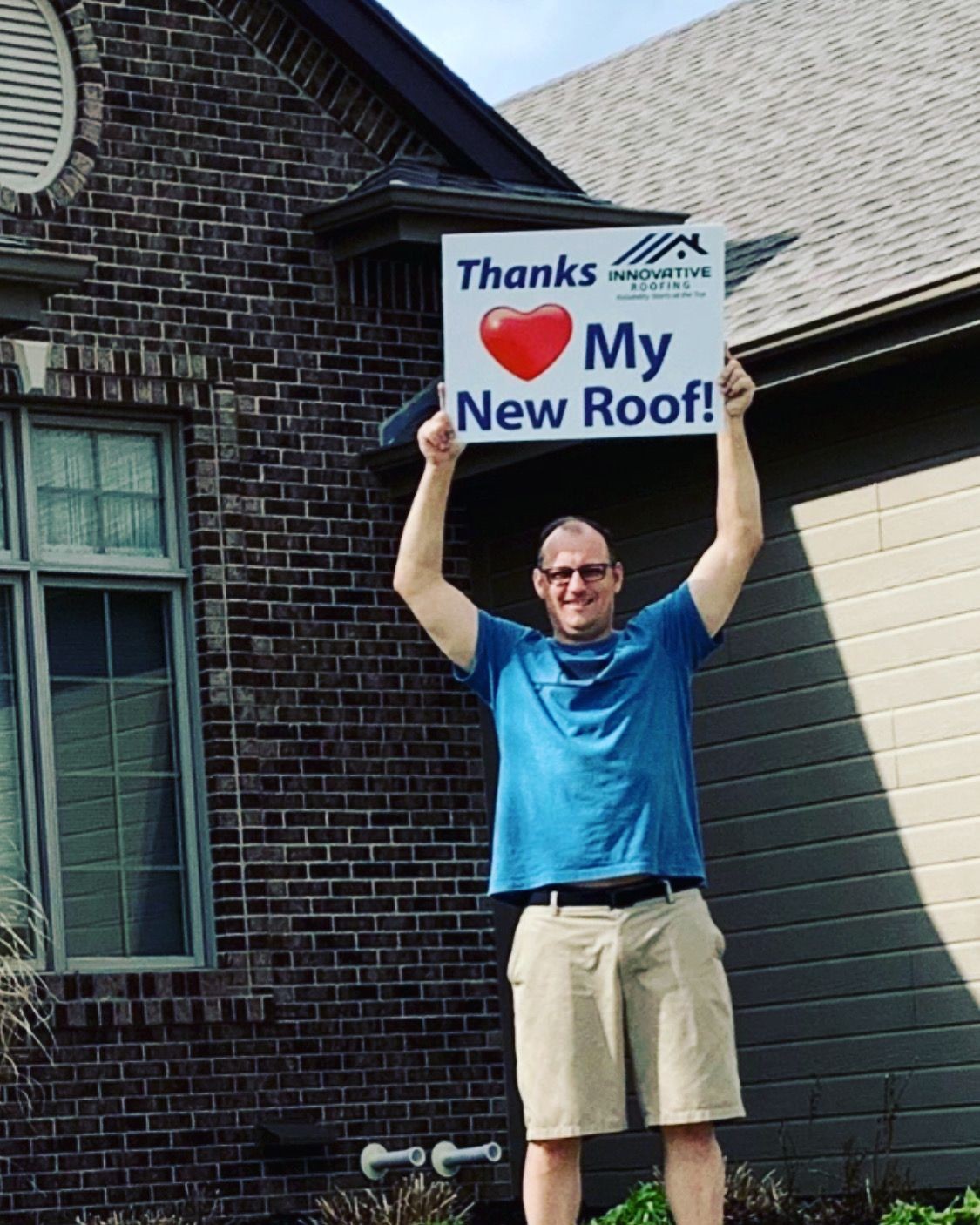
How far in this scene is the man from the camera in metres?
6.51

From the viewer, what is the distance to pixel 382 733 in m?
11.9

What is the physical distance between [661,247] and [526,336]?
47cm

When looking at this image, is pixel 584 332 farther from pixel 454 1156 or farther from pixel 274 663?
pixel 454 1156

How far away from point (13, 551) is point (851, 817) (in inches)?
136

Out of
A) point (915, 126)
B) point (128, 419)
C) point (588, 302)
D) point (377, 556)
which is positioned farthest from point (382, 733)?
point (588, 302)

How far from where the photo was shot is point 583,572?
21.8 ft

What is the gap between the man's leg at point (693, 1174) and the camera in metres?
6.48

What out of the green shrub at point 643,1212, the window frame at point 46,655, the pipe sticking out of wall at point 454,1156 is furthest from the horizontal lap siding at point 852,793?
the window frame at point 46,655

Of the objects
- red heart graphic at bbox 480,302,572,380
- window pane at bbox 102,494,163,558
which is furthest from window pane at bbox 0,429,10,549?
red heart graphic at bbox 480,302,572,380

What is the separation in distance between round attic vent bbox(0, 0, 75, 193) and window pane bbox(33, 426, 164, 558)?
41.4 inches

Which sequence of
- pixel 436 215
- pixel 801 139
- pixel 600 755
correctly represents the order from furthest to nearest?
pixel 801 139, pixel 436 215, pixel 600 755

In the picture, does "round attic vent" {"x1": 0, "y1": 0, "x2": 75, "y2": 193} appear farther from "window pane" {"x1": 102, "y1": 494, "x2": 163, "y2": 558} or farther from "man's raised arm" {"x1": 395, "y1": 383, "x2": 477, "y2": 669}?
"man's raised arm" {"x1": 395, "y1": 383, "x2": 477, "y2": 669}

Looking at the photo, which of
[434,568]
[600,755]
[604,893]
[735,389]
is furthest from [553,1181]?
[735,389]

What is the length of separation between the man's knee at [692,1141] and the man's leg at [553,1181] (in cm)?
23
